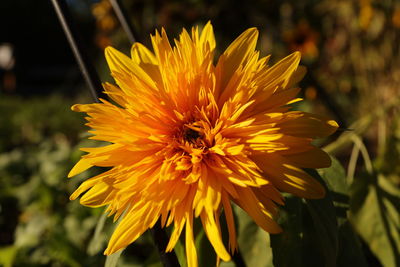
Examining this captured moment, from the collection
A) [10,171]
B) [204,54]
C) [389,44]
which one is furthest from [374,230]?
[389,44]

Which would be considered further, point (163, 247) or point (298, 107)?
point (298, 107)

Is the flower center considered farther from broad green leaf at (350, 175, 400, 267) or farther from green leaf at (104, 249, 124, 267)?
broad green leaf at (350, 175, 400, 267)

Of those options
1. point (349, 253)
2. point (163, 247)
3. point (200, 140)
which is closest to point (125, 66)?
point (200, 140)

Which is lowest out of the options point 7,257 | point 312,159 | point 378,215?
point 378,215

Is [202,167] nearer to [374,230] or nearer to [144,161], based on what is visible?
[144,161]

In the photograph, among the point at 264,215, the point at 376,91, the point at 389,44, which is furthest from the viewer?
the point at 389,44

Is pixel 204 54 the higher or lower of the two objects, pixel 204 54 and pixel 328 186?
the higher

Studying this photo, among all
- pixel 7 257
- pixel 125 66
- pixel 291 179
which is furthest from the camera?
pixel 7 257

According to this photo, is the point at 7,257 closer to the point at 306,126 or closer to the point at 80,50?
the point at 80,50
